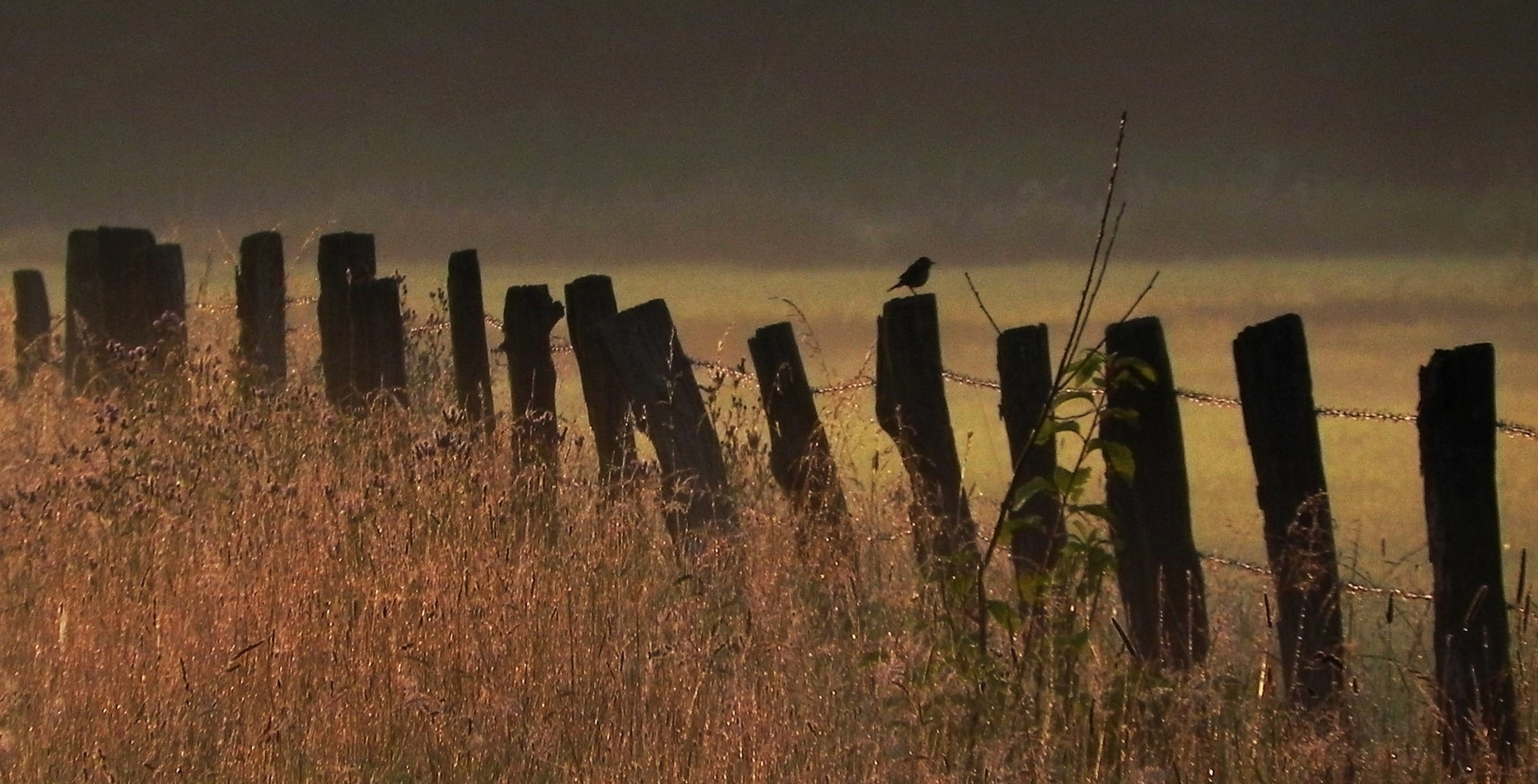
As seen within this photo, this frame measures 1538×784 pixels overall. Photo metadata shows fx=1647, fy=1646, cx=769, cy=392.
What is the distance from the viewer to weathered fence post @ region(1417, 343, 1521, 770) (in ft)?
13.2

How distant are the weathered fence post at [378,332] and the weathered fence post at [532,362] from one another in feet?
3.41

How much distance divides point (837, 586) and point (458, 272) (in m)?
3.17

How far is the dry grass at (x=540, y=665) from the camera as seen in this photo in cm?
387

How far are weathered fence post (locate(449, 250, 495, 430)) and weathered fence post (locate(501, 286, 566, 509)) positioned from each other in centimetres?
28

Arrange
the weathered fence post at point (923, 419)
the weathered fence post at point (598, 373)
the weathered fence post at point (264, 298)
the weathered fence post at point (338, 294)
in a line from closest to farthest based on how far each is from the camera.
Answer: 1. the weathered fence post at point (923, 419)
2. the weathered fence post at point (598, 373)
3. the weathered fence post at point (338, 294)
4. the weathered fence post at point (264, 298)

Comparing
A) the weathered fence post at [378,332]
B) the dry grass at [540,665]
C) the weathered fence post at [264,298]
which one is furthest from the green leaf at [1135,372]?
the weathered fence post at [264,298]

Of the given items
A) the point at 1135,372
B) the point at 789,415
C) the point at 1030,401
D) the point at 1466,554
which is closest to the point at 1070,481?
the point at 1135,372

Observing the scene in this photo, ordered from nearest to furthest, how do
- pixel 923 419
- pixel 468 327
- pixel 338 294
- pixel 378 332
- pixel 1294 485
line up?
pixel 1294 485, pixel 923 419, pixel 468 327, pixel 378 332, pixel 338 294

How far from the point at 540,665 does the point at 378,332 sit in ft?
13.7

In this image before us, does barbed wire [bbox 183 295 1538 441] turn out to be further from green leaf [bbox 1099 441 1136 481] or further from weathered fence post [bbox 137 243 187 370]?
Answer: weathered fence post [bbox 137 243 187 370]

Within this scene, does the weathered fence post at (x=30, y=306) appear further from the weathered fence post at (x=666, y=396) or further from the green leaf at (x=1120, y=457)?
the green leaf at (x=1120, y=457)

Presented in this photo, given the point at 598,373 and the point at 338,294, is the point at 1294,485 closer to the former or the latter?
the point at 598,373

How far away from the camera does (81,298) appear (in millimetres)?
10961

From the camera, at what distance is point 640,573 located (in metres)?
5.47
